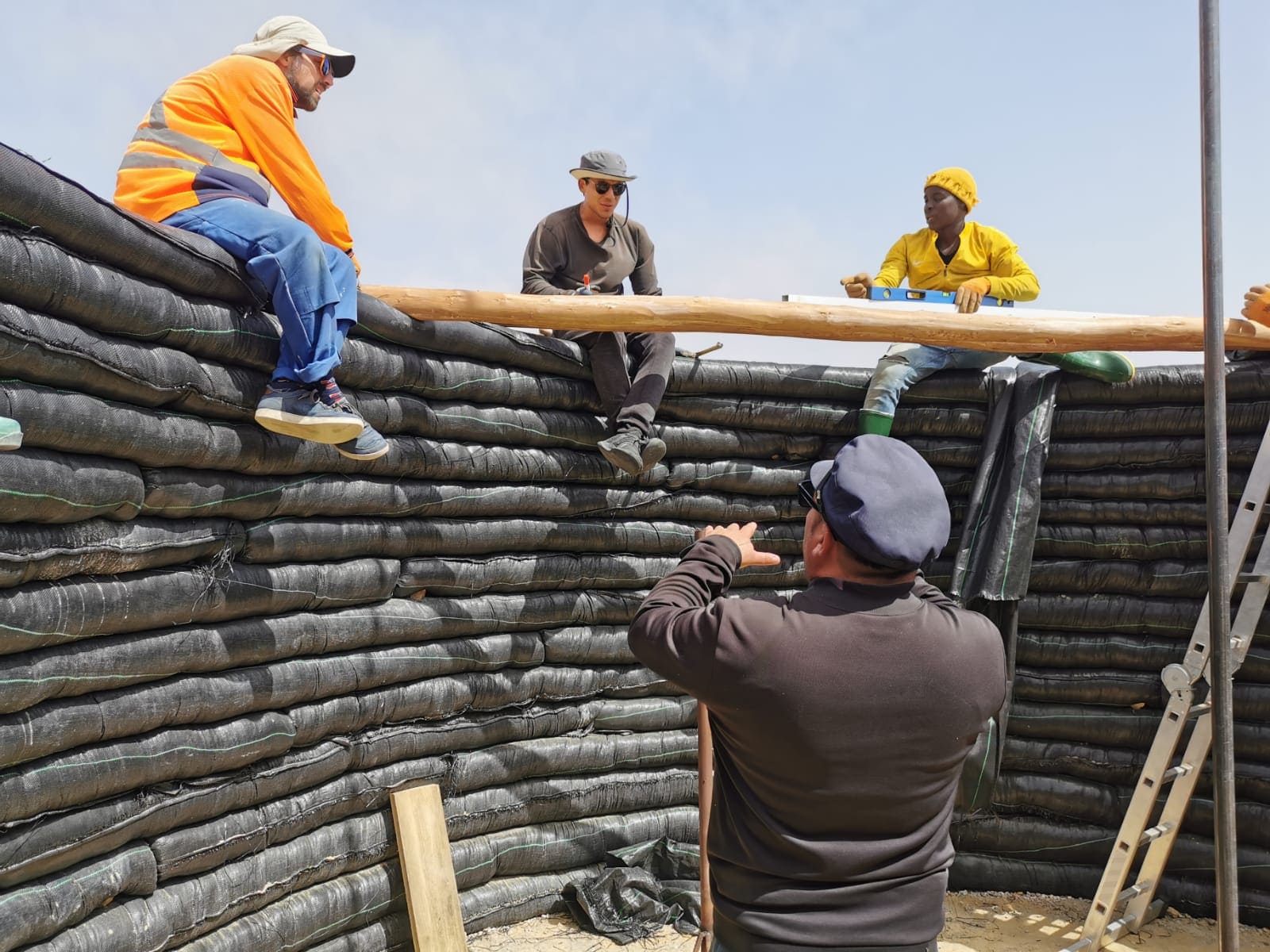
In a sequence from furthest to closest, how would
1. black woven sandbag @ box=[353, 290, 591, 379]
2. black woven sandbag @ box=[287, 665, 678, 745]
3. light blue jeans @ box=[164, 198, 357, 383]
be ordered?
1. black woven sandbag @ box=[353, 290, 591, 379]
2. black woven sandbag @ box=[287, 665, 678, 745]
3. light blue jeans @ box=[164, 198, 357, 383]

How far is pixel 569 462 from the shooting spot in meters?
4.57

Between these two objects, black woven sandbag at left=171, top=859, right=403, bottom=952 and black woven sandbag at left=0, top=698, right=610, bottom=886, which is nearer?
black woven sandbag at left=0, top=698, right=610, bottom=886

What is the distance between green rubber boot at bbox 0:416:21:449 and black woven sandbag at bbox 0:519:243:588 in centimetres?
46

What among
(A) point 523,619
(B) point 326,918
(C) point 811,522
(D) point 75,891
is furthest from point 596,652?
(C) point 811,522

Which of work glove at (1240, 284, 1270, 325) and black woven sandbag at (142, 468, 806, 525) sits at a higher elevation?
work glove at (1240, 284, 1270, 325)

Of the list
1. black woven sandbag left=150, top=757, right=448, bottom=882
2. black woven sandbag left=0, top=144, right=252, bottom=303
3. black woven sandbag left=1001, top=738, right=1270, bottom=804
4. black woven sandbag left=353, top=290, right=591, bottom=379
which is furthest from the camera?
black woven sandbag left=1001, top=738, right=1270, bottom=804

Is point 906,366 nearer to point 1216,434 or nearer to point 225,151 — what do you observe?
point 1216,434

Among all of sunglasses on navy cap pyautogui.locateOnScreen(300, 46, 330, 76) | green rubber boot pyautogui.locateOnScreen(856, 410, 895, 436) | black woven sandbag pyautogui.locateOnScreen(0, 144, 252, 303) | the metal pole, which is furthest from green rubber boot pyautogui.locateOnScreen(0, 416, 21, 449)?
green rubber boot pyautogui.locateOnScreen(856, 410, 895, 436)

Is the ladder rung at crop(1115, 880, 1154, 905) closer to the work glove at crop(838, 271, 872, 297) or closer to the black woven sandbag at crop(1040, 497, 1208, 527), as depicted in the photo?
the black woven sandbag at crop(1040, 497, 1208, 527)

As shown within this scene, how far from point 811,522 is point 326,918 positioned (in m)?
2.47

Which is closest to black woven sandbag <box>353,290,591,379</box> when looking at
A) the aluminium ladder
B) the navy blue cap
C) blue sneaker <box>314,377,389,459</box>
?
blue sneaker <box>314,377,389,459</box>

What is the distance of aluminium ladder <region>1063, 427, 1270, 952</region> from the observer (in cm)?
450

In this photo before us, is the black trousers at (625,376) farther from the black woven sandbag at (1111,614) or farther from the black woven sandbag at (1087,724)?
the black woven sandbag at (1087,724)

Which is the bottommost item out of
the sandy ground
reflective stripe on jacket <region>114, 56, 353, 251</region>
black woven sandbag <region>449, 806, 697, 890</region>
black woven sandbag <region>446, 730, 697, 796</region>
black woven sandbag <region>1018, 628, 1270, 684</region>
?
the sandy ground
